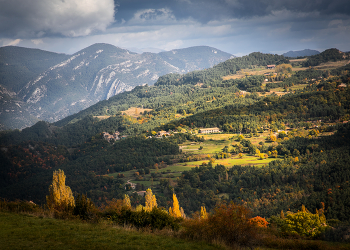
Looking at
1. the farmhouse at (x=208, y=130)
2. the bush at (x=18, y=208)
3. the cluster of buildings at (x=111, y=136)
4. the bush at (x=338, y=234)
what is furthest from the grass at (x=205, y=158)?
the bush at (x=18, y=208)

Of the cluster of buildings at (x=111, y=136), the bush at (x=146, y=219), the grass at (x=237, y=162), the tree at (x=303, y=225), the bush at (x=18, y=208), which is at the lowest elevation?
the grass at (x=237, y=162)

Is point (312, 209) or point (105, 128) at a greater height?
point (105, 128)

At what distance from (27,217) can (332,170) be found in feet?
240

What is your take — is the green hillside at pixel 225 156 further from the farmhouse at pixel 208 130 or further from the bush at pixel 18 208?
the bush at pixel 18 208

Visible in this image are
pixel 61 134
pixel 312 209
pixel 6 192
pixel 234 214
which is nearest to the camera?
pixel 234 214

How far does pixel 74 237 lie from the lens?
1705 centimetres

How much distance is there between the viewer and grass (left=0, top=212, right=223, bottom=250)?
51.2 feet

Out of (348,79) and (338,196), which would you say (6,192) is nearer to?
(338,196)

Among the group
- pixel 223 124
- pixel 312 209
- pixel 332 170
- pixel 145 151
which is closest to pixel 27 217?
pixel 312 209

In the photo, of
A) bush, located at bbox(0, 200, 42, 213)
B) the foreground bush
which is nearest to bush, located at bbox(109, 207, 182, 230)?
the foreground bush

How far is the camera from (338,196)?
54188 millimetres

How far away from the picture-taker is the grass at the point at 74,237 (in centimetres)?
1559

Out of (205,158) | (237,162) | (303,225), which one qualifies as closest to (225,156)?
(205,158)

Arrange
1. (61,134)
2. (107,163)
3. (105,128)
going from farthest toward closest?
1. (61,134)
2. (105,128)
3. (107,163)
